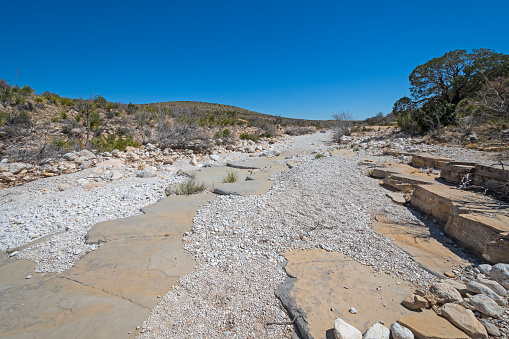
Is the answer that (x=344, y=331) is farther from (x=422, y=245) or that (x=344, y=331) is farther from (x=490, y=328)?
(x=422, y=245)

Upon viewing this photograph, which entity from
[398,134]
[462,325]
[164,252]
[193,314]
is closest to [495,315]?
[462,325]

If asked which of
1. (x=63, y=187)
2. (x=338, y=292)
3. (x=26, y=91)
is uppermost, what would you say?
(x=26, y=91)

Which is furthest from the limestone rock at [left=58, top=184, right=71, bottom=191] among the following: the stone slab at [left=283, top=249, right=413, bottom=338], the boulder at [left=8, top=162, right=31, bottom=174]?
the stone slab at [left=283, top=249, right=413, bottom=338]

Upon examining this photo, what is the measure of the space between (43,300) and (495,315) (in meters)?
3.16

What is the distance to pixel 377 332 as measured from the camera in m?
1.38

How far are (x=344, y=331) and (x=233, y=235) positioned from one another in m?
1.55

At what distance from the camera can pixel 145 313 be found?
1.66 m

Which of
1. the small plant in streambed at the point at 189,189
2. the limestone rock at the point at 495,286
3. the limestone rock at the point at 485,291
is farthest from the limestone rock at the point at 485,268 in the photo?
the small plant in streambed at the point at 189,189

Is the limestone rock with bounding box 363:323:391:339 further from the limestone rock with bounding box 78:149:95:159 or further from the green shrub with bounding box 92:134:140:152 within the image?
the green shrub with bounding box 92:134:140:152

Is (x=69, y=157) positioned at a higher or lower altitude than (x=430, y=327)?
higher

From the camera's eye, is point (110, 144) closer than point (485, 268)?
No

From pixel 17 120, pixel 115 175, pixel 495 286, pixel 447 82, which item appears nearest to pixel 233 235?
pixel 495 286

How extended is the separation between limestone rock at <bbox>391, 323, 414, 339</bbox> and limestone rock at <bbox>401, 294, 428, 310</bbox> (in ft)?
1.00

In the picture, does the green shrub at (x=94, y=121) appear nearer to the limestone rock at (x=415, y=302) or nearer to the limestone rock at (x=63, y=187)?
the limestone rock at (x=63, y=187)
